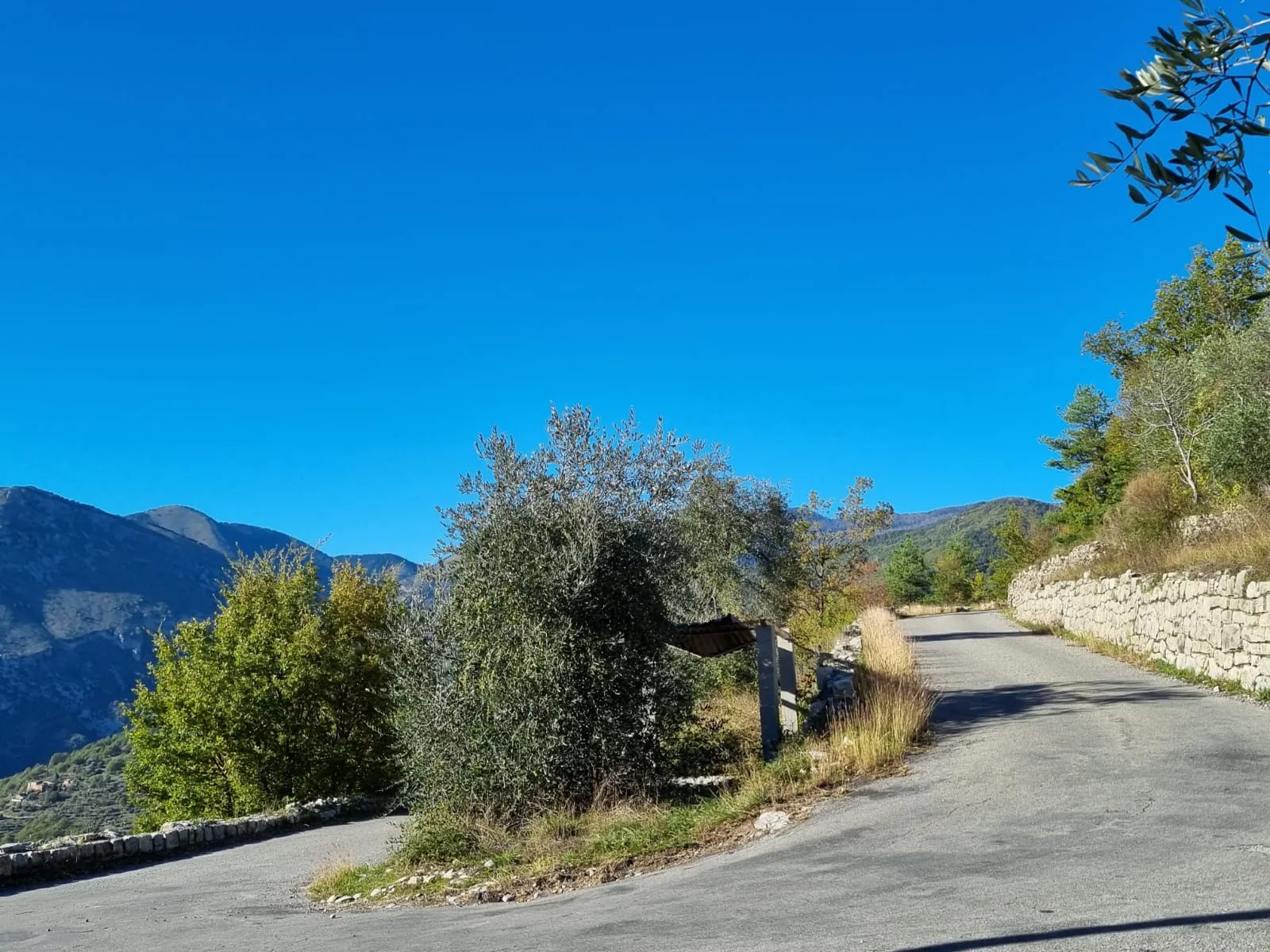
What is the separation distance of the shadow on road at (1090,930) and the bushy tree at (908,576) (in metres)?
90.5

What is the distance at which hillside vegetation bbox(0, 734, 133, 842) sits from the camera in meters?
45.0

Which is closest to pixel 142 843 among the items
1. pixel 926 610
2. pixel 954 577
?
pixel 926 610

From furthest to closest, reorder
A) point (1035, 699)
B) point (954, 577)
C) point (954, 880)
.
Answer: point (954, 577), point (1035, 699), point (954, 880)

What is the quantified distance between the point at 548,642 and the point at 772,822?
12.8 feet

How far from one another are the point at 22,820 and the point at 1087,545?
187 ft

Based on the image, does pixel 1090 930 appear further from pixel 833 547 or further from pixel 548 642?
pixel 833 547

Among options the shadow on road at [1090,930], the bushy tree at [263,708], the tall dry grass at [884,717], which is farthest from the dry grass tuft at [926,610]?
the shadow on road at [1090,930]

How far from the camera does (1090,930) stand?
17.0 feet

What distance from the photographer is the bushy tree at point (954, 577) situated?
90.2 metres

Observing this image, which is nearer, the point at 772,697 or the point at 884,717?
the point at 884,717

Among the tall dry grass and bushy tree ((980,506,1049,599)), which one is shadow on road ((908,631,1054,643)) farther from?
bushy tree ((980,506,1049,599))

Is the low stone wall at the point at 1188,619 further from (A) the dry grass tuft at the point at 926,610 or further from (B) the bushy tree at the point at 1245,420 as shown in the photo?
(A) the dry grass tuft at the point at 926,610

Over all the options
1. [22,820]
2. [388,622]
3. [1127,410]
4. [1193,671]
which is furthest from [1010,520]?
[22,820]

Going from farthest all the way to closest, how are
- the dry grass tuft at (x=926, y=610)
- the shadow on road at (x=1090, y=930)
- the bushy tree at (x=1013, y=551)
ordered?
the dry grass tuft at (x=926, y=610) < the bushy tree at (x=1013, y=551) < the shadow on road at (x=1090, y=930)
